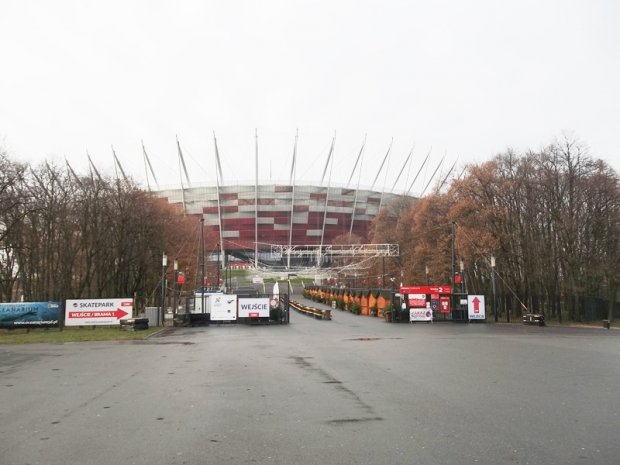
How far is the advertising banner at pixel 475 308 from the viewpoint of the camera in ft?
131

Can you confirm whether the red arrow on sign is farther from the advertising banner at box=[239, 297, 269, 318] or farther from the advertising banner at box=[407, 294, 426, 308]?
the advertising banner at box=[407, 294, 426, 308]

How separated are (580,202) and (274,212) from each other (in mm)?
90188

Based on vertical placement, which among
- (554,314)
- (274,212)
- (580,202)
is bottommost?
(554,314)

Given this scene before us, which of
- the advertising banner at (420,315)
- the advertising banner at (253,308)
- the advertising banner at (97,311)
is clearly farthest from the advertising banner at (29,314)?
the advertising banner at (420,315)

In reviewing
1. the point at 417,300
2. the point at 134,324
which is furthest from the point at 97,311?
the point at 417,300

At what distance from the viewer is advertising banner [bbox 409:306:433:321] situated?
3950 cm

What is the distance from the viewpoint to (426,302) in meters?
39.8

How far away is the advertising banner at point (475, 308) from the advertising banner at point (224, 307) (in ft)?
55.8

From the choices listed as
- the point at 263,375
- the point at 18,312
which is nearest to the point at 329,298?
the point at 18,312

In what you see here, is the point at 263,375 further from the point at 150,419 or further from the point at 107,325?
the point at 107,325

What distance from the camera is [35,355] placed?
1959cm

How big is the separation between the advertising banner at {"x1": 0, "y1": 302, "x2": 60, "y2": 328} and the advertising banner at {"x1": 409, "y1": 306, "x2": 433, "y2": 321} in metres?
23.7

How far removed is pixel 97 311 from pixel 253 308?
34.2 ft

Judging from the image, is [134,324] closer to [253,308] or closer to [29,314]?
[29,314]
